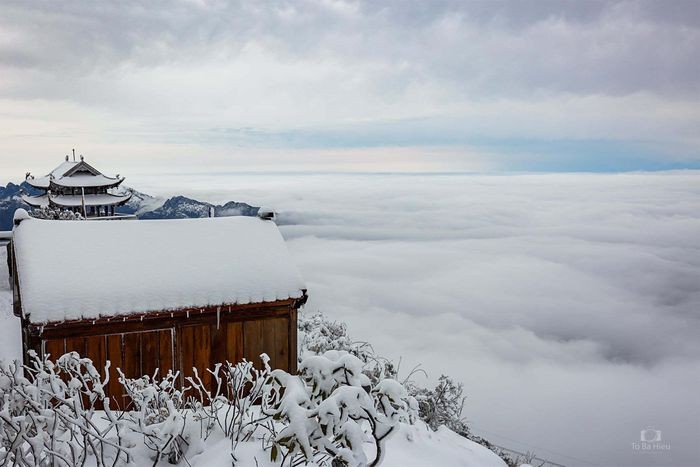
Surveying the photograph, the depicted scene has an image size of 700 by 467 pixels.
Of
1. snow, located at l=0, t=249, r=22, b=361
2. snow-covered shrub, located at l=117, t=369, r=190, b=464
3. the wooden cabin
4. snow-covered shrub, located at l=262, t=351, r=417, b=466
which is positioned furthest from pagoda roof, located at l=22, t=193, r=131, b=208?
snow-covered shrub, located at l=262, t=351, r=417, b=466

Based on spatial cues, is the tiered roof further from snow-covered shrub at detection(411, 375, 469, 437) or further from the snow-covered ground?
the snow-covered ground

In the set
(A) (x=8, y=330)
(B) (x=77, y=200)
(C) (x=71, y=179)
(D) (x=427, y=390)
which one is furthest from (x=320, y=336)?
(C) (x=71, y=179)

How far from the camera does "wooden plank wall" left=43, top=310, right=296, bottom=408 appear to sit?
7.75 metres

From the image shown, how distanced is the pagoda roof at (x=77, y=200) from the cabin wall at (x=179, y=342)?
3297cm

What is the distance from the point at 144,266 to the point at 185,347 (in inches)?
60.6

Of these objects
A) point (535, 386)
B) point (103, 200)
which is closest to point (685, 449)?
point (535, 386)

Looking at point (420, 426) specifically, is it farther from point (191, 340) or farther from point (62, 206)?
point (62, 206)

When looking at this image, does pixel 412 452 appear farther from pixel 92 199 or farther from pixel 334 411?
pixel 92 199

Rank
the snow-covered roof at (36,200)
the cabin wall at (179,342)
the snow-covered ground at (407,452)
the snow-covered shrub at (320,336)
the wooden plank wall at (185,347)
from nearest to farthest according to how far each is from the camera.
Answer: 1. the snow-covered ground at (407,452)
2. the cabin wall at (179,342)
3. the wooden plank wall at (185,347)
4. the snow-covered shrub at (320,336)
5. the snow-covered roof at (36,200)

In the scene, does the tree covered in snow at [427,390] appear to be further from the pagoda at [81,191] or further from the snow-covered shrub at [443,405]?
the pagoda at [81,191]

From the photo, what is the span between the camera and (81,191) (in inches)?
1523

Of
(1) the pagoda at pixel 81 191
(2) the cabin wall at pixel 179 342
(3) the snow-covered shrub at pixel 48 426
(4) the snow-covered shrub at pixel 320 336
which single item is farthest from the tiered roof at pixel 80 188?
(3) the snow-covered shrub at pixel 48 426

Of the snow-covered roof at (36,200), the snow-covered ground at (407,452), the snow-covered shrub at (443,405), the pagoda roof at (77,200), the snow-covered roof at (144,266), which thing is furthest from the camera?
the snow-covered roof at (36,200)

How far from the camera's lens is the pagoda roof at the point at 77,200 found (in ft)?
120
